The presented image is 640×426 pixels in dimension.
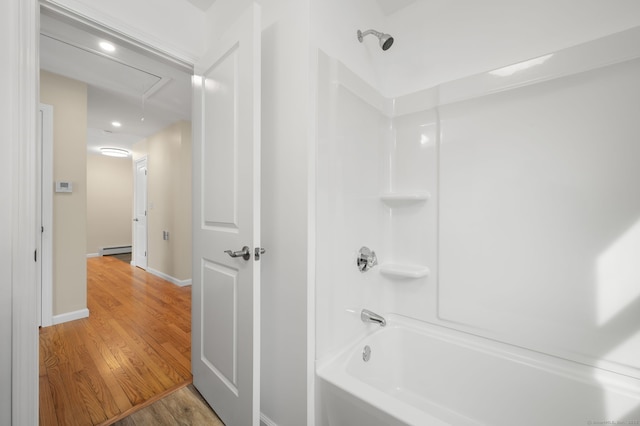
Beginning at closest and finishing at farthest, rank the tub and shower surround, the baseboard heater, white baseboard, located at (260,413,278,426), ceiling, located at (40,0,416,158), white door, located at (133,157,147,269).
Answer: the tub and shower surround
white baseboard, located at (260,413,278,426)
ceiling, located at (40,0,416,158)
white door, located at (133,157,147,269)
the baseboard heater

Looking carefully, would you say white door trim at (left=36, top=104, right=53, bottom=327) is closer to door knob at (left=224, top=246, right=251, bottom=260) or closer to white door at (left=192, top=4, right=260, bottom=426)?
white door at (left=192, top=4, right=260, bottom=426)

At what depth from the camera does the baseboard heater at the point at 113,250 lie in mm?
6044

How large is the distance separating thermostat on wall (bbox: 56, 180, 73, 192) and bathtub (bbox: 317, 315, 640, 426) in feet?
10.1

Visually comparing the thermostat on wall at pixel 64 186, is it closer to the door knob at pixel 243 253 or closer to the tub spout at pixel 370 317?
the door knob at pixel 243 253

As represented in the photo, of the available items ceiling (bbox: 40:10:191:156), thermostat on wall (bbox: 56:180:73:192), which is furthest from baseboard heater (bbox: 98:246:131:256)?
thermostat on wall (bbox: 56:180:73:192)

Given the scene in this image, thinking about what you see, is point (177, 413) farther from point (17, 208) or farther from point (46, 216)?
point (46, 216)

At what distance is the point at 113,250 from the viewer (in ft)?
20.5

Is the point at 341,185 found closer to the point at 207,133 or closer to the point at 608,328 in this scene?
the point at 207,133

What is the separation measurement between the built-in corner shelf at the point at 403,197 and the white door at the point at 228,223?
849 mm

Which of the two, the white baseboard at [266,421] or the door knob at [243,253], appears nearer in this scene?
the door knob at [243,253]

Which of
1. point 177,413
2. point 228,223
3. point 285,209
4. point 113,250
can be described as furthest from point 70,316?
point 113,250

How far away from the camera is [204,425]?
1395mm

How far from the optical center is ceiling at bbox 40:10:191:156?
6.36 ft

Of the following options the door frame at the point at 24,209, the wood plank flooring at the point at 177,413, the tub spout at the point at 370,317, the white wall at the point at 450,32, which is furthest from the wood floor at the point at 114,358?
the white wall at the point at 450,32
